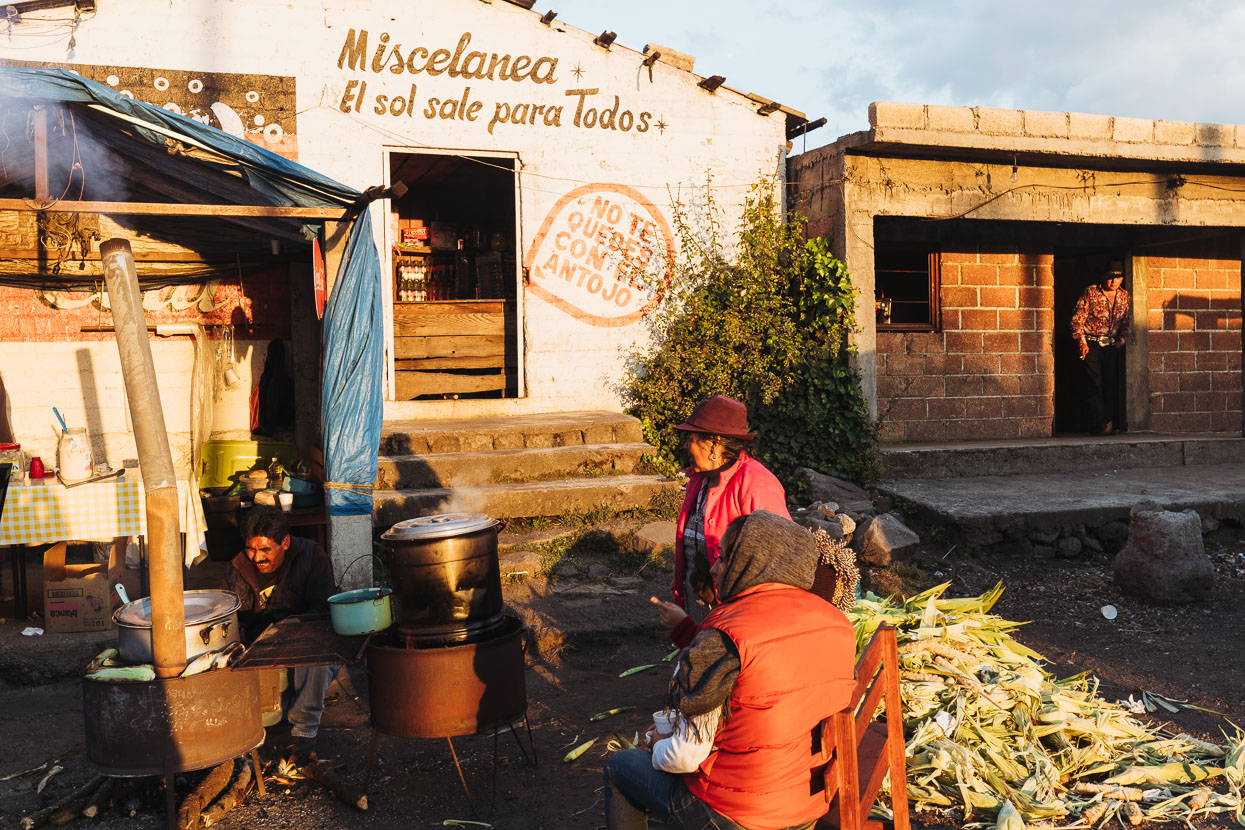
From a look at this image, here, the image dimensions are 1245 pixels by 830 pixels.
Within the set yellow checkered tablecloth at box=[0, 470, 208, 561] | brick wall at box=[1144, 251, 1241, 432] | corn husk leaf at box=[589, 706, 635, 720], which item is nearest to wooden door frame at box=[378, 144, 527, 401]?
yellow checkered tablecloth at box=[0, 470, 208, 561]

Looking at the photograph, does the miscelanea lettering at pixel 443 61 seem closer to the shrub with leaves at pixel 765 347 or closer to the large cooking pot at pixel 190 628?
the shrub with leaves at pixel 765 347

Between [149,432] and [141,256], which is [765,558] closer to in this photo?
[149,432]

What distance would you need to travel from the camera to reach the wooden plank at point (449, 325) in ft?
33.7

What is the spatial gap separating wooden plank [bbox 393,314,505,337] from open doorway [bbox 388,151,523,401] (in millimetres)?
11

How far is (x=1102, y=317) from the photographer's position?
1148 cm

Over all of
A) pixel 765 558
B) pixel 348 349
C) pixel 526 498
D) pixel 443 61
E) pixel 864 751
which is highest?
pixel 443 61

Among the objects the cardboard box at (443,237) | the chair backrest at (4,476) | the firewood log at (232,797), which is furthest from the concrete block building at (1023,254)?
the chair backrest at (4,476)

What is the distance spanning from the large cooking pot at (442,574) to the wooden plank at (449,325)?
626cm

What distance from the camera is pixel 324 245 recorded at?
6.64m

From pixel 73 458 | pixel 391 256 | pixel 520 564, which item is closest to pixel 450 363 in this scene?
pixel 391 256

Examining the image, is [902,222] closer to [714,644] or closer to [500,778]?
[500,778]

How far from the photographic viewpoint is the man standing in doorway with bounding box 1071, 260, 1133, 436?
11.5m

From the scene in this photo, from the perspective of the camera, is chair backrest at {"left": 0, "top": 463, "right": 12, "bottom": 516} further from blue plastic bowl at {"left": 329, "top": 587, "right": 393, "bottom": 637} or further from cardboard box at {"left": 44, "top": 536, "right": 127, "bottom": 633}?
blue plastic bowl at {"left": 329, "top": 587, "right": 393, "bottom": 637}

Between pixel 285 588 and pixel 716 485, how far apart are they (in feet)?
8.54
